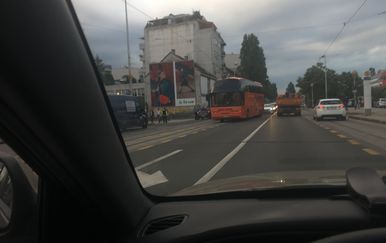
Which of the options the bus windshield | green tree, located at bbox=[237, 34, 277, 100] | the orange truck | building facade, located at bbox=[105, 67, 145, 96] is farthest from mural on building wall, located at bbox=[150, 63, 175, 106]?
green tree, located at bbox=[237, 34, 277, 100]

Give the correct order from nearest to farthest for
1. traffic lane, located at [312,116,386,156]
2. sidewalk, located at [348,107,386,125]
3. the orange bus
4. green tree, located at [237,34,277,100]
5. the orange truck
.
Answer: traffic lane, located at [312,116,386,156]
sidewalk, located at [348,107,386,125]
the orange bus
the orange truck
green tree, located at [237,34,277,100]

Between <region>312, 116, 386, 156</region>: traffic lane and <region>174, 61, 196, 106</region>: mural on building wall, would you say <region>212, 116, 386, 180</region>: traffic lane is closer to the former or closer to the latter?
<region>312, 116, 386, 156</region>: traffic lane

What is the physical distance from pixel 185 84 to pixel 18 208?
7430 cm

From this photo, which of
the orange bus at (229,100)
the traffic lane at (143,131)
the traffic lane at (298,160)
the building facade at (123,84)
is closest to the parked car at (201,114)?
the orange bus at (229,100)

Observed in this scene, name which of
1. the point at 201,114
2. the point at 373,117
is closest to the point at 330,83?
the point at 201,114

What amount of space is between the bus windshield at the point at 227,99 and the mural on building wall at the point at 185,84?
34.6 metres

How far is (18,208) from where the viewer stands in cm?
296

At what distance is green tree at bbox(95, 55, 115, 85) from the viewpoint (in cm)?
279

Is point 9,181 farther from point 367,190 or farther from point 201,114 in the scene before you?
point 201,114

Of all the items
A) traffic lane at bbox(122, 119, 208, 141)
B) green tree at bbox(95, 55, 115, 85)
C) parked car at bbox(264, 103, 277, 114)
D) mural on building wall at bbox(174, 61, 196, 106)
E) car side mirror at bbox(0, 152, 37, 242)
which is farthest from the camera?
mural on building wall at bbox(174, 61, 196, 106)

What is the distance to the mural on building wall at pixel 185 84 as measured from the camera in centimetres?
7541

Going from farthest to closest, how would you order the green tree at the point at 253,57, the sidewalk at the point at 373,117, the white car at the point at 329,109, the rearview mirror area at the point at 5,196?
1. the green tree at the point at 253,57
2. the white car at the point at 329,109
3. the sidewalk at the point at 373,117
4. the rearview mirror area at the point at 5,196

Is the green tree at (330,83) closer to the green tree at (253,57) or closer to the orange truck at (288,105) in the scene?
the green tree at (253,57)

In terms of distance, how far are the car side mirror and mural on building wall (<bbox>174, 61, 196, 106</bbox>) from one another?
233 ft
